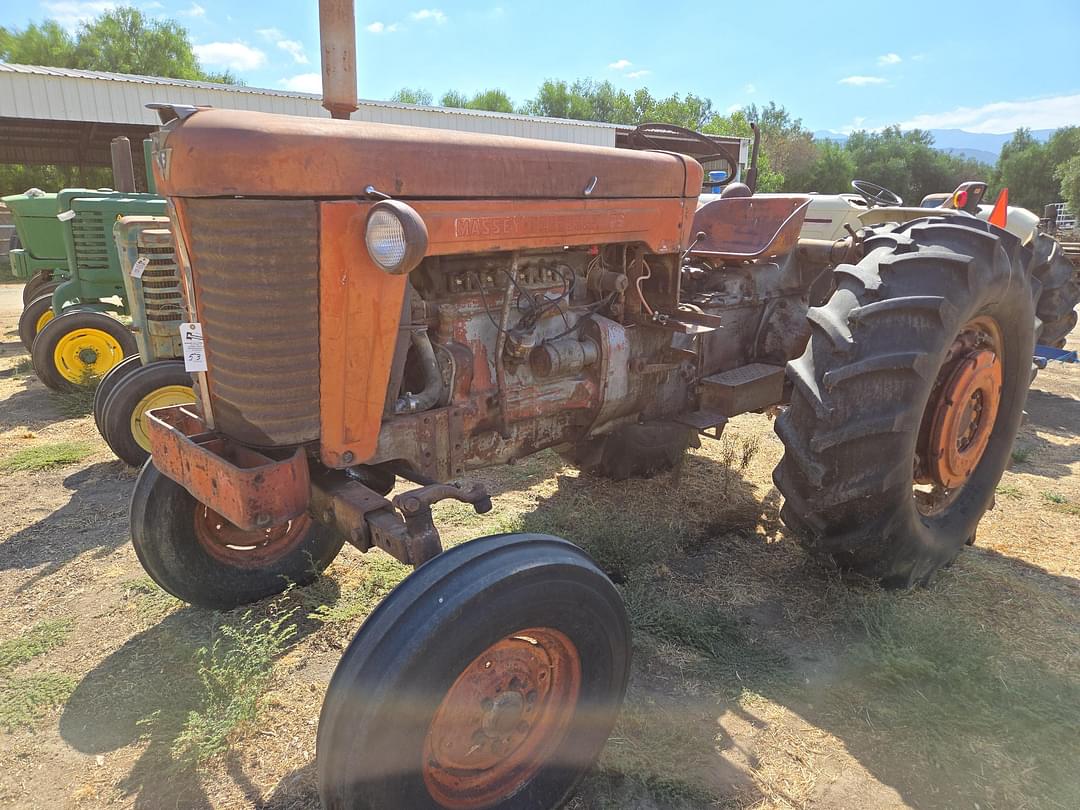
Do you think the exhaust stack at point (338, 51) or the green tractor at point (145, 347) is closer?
the exhaust stack at point (338, 51)

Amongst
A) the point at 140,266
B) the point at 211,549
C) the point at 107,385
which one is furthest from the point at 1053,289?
the point at 107,385

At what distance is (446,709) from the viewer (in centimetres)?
→ 183

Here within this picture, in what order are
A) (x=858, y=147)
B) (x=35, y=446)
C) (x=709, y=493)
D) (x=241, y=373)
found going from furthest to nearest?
(x=858, y=147) → (x=35, y=446) → (x=709, y=493) → (x=241, y=373)

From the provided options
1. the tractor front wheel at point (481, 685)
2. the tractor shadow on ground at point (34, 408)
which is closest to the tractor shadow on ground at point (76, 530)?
the tractor shadow on ground at point (34, 408)

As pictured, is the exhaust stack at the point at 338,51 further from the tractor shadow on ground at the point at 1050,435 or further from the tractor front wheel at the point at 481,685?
the tractor shadow on ground at the point at 1050,435

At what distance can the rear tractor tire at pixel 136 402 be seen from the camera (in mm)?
4352

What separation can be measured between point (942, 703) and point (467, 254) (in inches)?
86.4

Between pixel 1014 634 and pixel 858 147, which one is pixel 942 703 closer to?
pixel 1014 634

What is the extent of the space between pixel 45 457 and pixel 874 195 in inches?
282

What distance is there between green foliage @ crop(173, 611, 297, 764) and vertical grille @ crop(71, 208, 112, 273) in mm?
5192

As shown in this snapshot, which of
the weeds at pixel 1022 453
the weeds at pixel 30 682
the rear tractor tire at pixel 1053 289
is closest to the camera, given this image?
the weeds at pixel 30 682

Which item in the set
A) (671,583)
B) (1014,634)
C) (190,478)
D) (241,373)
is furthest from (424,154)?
(1014,634)

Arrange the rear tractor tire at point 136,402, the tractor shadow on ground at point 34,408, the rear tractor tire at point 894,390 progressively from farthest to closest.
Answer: the tractor shadow on ground at point 34,408, the rear tractor tire at point 136,402, the rear tractor tire at point 894,390

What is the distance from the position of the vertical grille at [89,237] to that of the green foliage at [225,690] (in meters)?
5.19
